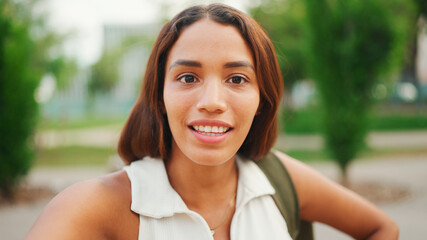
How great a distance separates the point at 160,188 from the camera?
5.02 ft

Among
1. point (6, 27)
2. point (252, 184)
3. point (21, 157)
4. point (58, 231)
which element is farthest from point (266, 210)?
point (6, 27)

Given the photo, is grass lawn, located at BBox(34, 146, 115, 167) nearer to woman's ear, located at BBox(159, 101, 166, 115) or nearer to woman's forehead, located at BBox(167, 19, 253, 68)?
woman's ear, located at BBox(159, 101, 166, 115)

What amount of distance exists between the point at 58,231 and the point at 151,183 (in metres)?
0.40

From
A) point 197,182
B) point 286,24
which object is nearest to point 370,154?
point 286,24

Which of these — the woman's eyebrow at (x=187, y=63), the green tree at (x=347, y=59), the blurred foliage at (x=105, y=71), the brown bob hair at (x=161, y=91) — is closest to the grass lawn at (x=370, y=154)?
the green tree at (x=347, y=59)

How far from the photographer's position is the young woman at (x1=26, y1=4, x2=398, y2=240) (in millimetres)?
1421

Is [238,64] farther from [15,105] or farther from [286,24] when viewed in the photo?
[286,24]

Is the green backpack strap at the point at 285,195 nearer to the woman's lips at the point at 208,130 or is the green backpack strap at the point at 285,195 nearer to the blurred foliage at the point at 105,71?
the woman's lips at the point at 208,130

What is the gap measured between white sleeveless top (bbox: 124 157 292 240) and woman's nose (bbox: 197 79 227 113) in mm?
366

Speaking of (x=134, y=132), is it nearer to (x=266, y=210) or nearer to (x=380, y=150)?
(x=266, y=210)

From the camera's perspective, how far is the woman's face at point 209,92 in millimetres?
1451

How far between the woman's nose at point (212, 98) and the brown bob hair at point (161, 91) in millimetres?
215

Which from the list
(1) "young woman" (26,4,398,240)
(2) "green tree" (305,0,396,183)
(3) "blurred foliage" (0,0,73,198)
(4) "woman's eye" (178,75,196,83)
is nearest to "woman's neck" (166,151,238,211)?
(1) "young woman" (26,4,398,240)

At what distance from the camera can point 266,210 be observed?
Answer: 164cm
